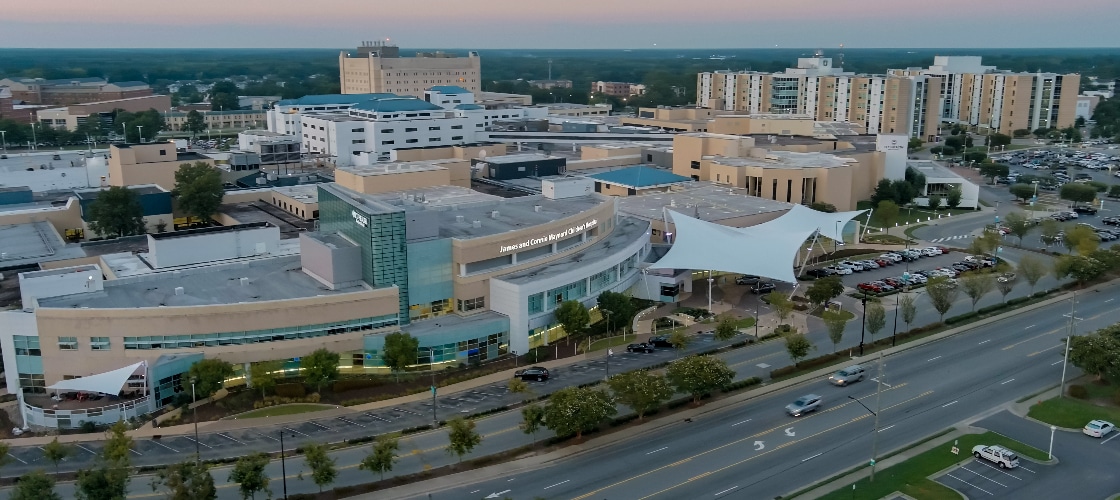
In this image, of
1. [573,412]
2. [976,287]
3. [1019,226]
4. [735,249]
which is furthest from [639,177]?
[573,412]

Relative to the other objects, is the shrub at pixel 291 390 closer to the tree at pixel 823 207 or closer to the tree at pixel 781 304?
the tree at pixel 781 304

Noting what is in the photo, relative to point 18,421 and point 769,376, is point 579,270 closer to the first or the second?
point 769,376

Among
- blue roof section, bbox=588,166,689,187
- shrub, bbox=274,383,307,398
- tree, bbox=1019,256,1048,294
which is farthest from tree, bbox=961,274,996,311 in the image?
shrub, bbox=274,383,307,398

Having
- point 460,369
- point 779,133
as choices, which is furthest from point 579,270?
point 779,133

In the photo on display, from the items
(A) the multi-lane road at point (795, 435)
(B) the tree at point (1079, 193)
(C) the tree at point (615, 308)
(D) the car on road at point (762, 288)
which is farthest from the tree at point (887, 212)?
(C) the tree at point (615, 308)

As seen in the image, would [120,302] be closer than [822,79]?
Yes

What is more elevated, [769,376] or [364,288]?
[364,288]
